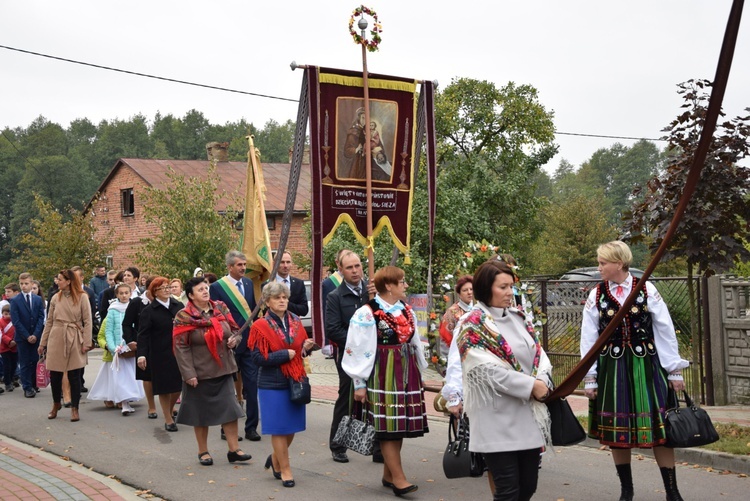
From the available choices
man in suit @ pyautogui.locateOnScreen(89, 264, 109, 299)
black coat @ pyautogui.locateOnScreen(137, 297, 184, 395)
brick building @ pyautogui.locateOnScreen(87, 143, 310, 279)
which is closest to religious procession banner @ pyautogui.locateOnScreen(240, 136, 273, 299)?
black coat @ pyautogui.locateOnScreen(137, 297, 184, 395)

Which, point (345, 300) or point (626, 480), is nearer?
point (626, 480)

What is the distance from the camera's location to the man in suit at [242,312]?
10.4 metres

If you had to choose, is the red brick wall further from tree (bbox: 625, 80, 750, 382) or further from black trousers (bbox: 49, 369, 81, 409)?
tree (bbox: 625, 80, 750, 382)

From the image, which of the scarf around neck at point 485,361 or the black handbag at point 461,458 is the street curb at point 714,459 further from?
the scarf around neck at point 485,361

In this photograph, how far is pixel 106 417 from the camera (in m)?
12.5

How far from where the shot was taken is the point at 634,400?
21.8 ft

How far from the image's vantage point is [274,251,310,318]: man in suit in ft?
33.7

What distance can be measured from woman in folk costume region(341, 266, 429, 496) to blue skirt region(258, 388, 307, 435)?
81 centimetres

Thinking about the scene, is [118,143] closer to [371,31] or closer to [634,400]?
[371,31]

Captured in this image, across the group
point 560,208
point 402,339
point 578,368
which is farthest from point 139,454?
point 560,208

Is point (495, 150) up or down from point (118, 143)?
down

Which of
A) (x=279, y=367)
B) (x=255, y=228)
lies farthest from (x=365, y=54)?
(x=279, y=367)

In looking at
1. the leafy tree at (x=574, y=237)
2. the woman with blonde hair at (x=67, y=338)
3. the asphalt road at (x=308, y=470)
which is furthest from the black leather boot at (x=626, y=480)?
the leafy tree at (x=574, y=237)

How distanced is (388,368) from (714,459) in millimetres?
3185
